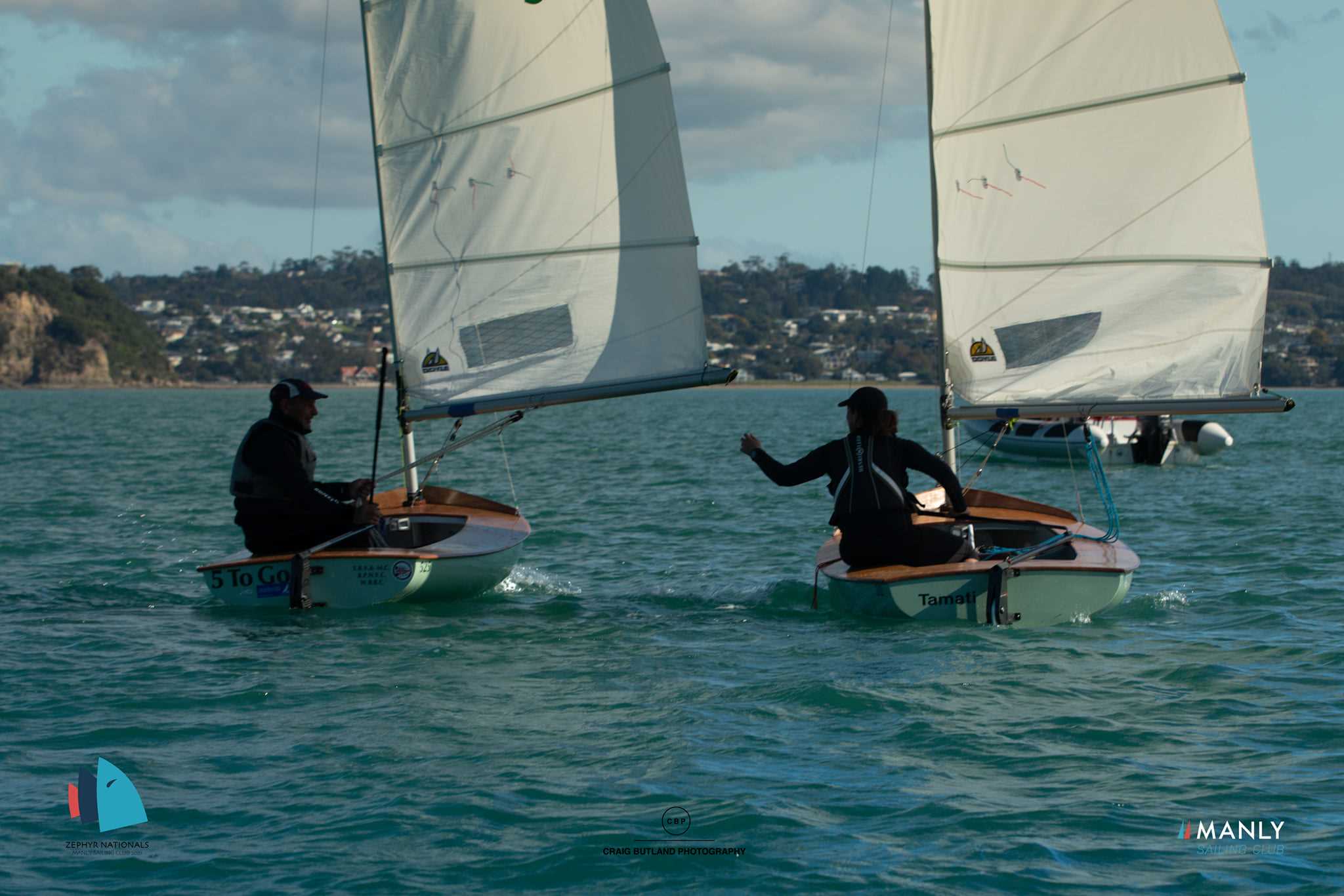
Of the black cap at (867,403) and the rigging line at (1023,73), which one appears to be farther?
the rigging line at (1023,73)

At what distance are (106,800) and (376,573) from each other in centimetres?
453

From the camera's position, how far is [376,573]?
37.1ft

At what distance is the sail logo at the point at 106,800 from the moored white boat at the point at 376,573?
3.95 meters

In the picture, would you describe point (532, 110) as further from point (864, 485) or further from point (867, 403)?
point (864, 485)

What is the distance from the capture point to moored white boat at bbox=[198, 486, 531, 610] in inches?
443

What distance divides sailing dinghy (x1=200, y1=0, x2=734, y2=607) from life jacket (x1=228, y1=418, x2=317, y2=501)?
169 centimetres

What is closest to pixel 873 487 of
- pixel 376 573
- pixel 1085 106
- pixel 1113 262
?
pixel 376 573

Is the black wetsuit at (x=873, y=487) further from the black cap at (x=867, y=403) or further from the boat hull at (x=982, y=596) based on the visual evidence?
the boat hull at (x=982, y=596)

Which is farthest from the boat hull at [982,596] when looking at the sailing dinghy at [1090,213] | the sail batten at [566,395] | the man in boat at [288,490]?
the man in boat at [288,490]

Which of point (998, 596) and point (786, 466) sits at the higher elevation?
point (786, 466)

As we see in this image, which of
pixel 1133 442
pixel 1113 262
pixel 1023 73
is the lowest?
pixel 1133 442

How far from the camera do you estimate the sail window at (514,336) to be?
13.1m

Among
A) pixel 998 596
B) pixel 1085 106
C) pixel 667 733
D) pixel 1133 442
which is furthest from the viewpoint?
pixel 1133 442

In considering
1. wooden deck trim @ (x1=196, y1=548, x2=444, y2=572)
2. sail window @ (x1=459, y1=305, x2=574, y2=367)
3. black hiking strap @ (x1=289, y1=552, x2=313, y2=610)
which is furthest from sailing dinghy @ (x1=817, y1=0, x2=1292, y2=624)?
black hiking strap @ (x1=289, y1=552, x2=313, y2=610)
